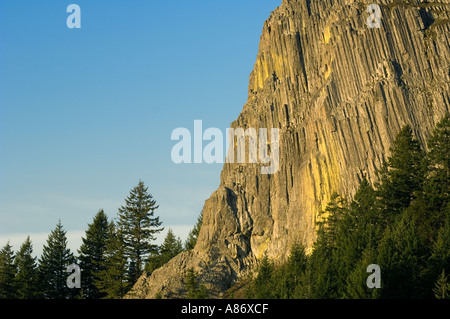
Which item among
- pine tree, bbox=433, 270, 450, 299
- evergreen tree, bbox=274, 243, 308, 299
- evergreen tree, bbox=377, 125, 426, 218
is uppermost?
evergreen tree, bbox=377, 125, 426, 218

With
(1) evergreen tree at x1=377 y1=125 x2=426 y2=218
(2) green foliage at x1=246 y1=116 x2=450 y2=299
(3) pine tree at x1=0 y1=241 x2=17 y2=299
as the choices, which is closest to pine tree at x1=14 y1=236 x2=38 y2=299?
(3) pine tree at x1=0 y1=241 x2=17 y2=299

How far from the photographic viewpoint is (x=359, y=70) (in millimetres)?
80625

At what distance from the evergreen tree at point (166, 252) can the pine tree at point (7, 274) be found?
19.3 m

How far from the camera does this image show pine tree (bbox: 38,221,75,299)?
86.3 meters

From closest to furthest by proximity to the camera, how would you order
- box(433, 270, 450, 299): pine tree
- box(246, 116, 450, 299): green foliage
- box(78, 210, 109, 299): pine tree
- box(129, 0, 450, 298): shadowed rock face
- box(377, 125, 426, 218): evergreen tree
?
1. box(433, 270, 450, 299): pine tree
2. box(246, 116, 450, 299): green foliage
3. box(377, 125, 426, 218): evergreen tree
4. box(129, 0, 450, 298): shadowed rock face
5. box(78, 210, 109, 299): pine tree

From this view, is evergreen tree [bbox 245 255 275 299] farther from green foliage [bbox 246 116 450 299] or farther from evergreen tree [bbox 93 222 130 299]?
evergreen tree [bbox 93 222 130 299]

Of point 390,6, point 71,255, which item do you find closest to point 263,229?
point 71,255

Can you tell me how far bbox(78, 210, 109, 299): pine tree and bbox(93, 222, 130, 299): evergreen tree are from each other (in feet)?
3.37
